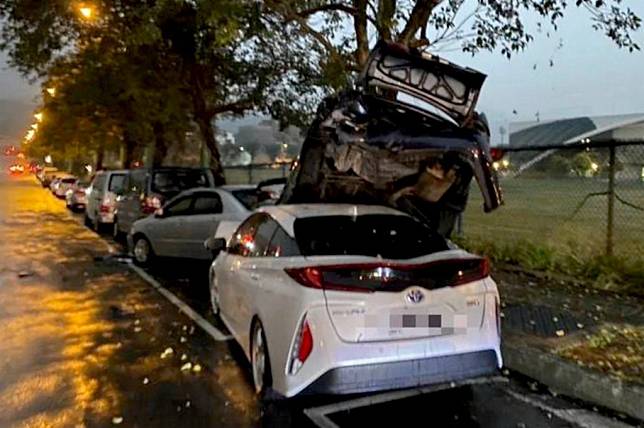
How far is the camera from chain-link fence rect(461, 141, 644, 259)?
27.7ft

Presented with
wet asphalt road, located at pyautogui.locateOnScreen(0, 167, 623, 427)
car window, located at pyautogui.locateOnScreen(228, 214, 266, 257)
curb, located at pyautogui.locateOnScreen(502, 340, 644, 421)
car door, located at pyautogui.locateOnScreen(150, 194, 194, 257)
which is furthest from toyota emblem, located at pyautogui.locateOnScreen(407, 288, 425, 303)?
car door, located at pyautogui.locateOnScreen(150, 194, 194, 257)

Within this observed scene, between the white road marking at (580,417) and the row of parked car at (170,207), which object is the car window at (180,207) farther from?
the white road marking at (580,417)

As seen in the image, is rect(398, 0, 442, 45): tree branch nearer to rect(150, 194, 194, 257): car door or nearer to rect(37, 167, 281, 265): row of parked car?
rect(37, 167, 281, 265): row of parked car

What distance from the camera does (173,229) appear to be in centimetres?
1132

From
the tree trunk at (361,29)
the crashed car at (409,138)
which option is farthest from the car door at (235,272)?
the tree trunk at (361,29)

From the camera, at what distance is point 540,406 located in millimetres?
4812

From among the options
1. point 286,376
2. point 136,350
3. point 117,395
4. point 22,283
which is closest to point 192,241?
point 22,283

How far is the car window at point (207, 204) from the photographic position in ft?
34.7

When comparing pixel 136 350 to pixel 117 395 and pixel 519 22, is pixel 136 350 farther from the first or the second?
pixel 519 22

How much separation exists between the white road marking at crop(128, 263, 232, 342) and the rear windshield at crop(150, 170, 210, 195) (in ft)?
11.3

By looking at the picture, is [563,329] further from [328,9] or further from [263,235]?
[328,9]

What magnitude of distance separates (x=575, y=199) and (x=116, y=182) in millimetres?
12819

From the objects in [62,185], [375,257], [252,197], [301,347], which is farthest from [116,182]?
[62,185]

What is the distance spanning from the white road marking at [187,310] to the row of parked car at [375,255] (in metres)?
0.30
